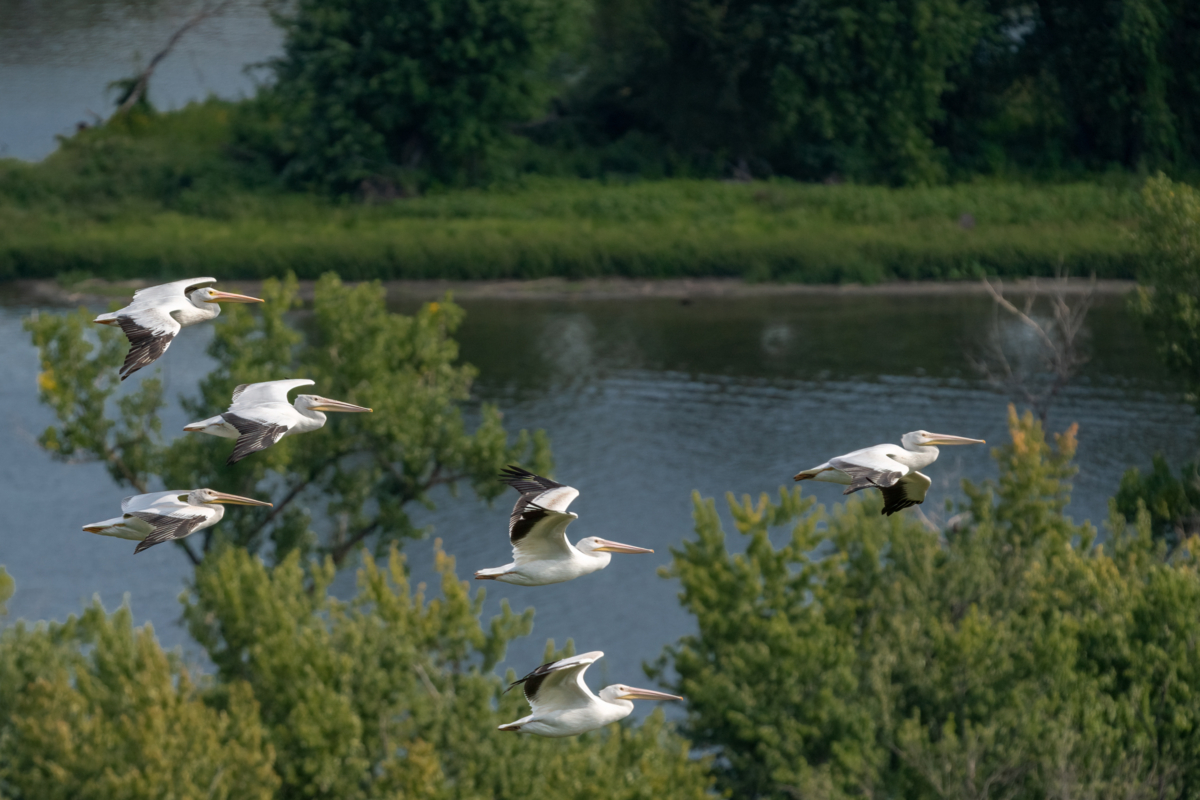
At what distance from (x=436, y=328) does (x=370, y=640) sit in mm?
15136

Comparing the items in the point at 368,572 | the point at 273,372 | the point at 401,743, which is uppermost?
the point at 273,372

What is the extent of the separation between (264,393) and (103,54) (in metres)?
102

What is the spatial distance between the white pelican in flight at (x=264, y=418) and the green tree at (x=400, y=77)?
80.1 meters

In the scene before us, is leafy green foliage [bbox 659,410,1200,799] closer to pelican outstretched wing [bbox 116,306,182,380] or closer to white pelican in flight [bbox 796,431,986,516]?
white pelican in flight [bbox 796,431,986,516]

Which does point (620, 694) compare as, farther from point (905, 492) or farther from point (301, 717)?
point (301, 717)

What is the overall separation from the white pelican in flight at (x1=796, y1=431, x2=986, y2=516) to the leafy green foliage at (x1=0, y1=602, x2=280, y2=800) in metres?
26.5

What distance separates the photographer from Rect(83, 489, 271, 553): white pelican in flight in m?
19.2

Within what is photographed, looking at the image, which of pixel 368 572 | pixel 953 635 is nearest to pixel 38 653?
pixel 368 572

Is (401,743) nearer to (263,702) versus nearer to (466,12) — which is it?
(263,702)

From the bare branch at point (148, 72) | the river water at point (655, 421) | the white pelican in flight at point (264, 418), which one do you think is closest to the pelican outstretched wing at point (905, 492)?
the white pelican in flight at point (264, 418)

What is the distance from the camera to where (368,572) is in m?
49.3

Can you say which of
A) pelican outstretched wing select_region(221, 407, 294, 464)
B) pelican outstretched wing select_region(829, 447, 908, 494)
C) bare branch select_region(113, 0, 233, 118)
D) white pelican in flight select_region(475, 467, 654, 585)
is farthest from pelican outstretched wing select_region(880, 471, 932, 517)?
bare branch select_region(113, 0, 233, 118)

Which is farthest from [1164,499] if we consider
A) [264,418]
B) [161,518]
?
[161,518]

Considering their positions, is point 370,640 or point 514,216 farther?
point 514,216
